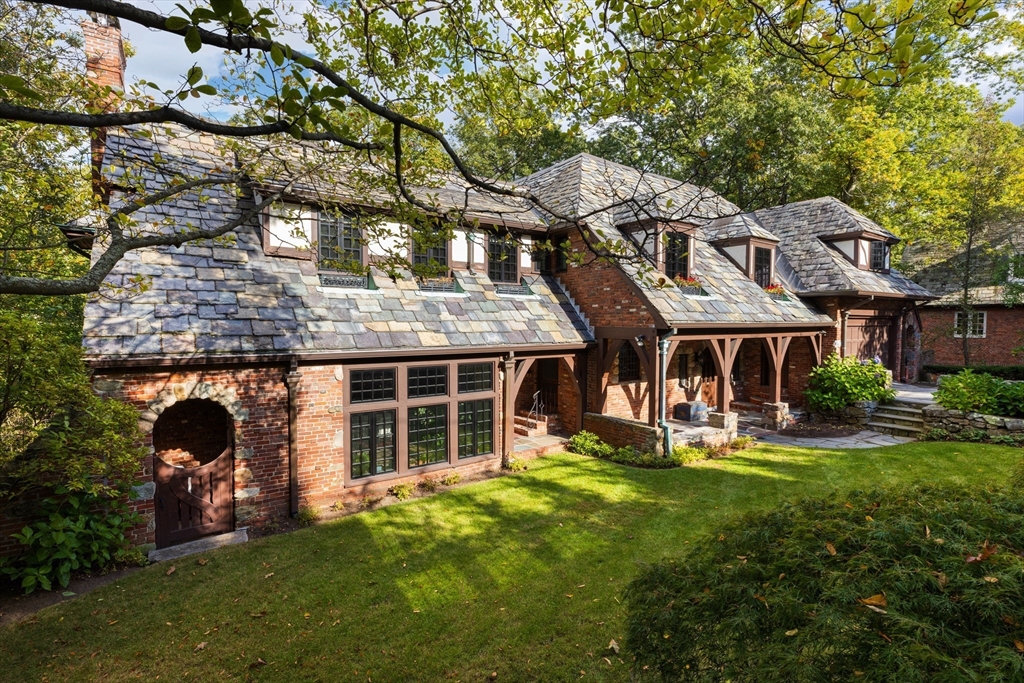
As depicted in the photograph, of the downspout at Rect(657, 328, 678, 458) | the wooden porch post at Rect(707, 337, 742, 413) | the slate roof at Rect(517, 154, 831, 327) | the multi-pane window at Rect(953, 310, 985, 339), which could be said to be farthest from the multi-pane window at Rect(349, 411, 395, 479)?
the multi-pane window at Rect(953, 310, 985, 339)

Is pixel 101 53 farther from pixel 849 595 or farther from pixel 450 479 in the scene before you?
pixel 849 595

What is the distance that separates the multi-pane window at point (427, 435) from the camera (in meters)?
9.73

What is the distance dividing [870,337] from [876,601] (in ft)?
64.1

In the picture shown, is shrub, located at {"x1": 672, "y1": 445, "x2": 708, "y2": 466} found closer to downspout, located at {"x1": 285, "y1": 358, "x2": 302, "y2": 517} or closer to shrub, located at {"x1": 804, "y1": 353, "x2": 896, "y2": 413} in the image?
shrub, located at {"x1": 804, "y1": 353, "x2": 896, "y2": 413}

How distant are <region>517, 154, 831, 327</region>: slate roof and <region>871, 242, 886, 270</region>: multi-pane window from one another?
4259 millimetres

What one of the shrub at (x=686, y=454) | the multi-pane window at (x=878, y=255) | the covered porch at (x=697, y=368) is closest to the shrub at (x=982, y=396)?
the covered porch at (x=697, y=368)

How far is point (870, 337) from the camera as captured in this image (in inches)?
698

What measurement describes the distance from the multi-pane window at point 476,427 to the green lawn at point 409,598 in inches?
49.1

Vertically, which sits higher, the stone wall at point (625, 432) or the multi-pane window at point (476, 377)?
the multi-pane window at point (476, 377)

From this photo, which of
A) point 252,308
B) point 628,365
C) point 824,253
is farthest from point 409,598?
point 824,253

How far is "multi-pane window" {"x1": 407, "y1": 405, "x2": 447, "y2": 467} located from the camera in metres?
9.73

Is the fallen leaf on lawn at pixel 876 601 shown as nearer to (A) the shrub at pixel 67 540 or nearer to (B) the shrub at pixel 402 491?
(B) the shrub at pixel 402 491

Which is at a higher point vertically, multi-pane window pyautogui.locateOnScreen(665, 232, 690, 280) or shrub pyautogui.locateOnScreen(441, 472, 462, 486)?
multi-pane window pyautogui.locateOnScreen(665, 232, 690, 280)

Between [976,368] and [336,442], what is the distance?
2424 cm
